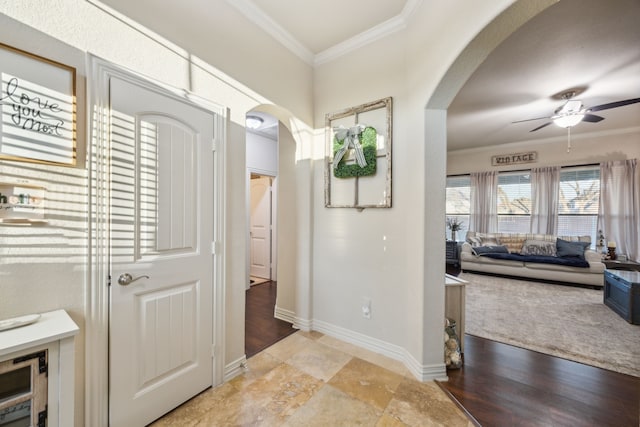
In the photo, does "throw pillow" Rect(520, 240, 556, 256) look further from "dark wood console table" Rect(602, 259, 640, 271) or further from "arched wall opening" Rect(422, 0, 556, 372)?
"arched wall opening" Rect(422, 0, 556, 372)

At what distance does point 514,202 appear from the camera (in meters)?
6.09

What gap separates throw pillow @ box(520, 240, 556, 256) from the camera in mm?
5230

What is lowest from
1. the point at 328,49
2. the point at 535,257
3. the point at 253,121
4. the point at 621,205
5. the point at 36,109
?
the point at 535,257

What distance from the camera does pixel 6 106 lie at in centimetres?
114

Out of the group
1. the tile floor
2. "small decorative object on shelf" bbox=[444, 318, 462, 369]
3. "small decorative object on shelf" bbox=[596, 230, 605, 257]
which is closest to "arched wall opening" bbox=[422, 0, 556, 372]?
"small decorative object on shelf" bbox=[444, 318, 462, 369]

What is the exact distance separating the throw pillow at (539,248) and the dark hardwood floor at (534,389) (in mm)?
3762

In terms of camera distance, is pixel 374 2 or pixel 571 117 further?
pixel 571 117

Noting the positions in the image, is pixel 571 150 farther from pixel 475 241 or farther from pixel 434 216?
pixel 434 216

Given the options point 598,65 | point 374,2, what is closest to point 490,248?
point 598,65

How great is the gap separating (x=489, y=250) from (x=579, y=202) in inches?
82.8

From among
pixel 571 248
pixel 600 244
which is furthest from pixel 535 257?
pixel 600 244

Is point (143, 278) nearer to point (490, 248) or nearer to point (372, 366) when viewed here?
point (372, 366)

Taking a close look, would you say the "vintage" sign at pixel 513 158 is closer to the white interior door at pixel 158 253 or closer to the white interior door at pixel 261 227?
the white interior door at pixel 261 227

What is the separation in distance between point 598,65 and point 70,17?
463 cm
